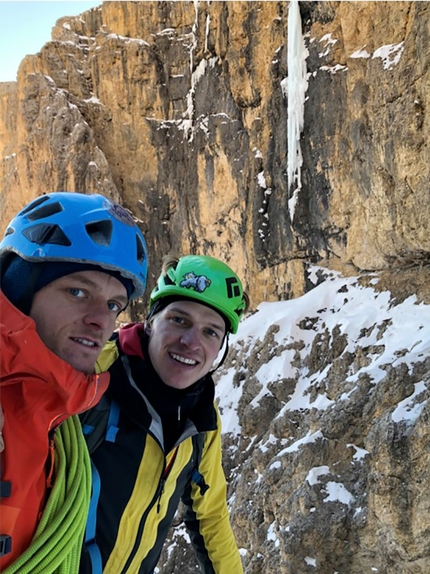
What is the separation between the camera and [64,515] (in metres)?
1.24

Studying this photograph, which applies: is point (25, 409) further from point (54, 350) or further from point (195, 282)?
point (195, 282)

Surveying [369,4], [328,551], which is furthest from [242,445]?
[369,4]

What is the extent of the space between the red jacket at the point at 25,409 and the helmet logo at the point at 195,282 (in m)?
1.13

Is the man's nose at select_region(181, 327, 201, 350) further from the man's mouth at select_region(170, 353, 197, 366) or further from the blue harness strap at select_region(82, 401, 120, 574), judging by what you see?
the blue harness strap at select_region(82, 401, 120, 574)

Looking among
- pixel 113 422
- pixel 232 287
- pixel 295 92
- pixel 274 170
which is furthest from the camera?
pixel 274 170

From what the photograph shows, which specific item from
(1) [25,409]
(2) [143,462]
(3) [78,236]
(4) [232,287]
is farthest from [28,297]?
(4) [232,287]

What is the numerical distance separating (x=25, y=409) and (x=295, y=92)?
1512 cm

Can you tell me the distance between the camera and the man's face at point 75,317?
4.45ft

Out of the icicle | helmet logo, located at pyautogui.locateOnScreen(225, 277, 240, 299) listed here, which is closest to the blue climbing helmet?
helmet logo, located at pyautogui.locateOnScreen(225, 277, 240, 299)

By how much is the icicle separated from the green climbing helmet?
498 inches

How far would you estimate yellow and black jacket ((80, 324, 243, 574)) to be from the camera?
1644 millimetres

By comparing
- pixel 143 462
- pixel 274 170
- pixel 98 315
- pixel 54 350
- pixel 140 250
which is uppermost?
pixel 274 170

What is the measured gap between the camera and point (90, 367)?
4.58ft

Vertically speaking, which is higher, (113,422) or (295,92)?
(295,92)
